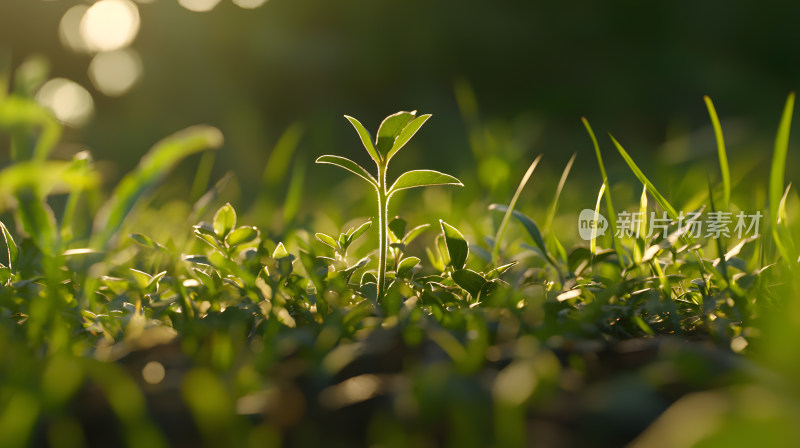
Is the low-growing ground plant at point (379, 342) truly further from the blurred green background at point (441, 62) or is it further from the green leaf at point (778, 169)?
the blurred green background at point (441, 62)

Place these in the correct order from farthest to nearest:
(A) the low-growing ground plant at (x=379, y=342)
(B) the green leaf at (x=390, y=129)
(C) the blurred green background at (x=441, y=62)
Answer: (C) the blurred green background at (x=441, y=62) → (B) the green leaf at (x=390, y=129) → (A) the low-growing ground plant at (x=379, y=342)

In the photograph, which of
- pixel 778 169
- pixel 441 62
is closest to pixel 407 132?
pixel 778 169

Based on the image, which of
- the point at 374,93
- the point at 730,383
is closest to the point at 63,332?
the point at 730,383

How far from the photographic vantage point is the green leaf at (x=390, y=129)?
0.90 meters

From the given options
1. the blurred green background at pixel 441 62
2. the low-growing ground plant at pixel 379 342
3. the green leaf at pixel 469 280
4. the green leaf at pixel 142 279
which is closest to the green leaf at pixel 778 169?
the low-growing ground plant at pixel 379 342

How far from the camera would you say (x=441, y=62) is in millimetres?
5664

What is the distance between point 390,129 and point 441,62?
4952mm

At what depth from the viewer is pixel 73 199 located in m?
1.16

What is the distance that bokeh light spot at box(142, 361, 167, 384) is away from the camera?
2.34 feet

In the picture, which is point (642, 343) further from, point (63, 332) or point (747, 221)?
point (747, 221)

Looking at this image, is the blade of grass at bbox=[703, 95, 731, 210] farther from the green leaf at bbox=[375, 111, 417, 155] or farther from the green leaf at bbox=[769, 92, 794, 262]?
the green leaf at bbox=[375, 111, 417, 155]

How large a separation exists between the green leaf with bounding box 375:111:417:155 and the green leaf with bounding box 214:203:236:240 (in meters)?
0.27

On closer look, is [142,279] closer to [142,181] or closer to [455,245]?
[142,181]

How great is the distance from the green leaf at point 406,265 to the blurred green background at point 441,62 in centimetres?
410
